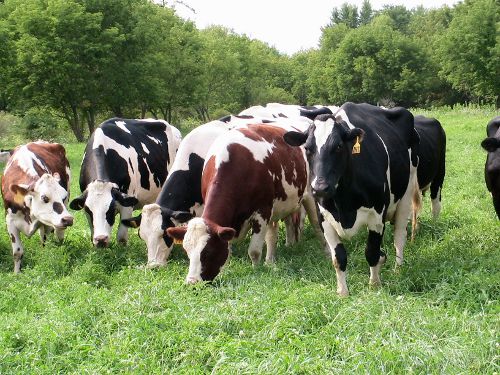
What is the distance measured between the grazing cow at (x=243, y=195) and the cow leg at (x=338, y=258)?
42.1 inches

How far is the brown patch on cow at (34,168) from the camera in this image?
8523 mm

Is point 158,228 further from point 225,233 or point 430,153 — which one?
point 430,153

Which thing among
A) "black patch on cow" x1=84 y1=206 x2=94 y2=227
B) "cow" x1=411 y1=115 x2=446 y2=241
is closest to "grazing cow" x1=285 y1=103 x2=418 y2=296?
"cow" x1=411 y1=115 x2=446 y2=241

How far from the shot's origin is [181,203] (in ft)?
26.3

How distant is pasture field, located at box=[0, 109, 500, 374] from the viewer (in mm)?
4277

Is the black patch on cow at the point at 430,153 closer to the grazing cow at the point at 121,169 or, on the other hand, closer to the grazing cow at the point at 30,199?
the grazing cow at the point at 121,169

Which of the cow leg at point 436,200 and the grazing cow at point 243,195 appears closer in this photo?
the grazing cow at point 243,195

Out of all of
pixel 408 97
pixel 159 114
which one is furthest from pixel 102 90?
pixel 408 97

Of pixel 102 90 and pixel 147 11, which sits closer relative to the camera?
pixel 102 90

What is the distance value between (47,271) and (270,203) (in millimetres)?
3005

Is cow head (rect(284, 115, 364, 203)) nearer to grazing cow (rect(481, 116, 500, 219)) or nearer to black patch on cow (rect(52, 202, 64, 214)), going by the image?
grazing cow (rect(481, 116, 500, 219))

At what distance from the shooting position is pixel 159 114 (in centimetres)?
5094

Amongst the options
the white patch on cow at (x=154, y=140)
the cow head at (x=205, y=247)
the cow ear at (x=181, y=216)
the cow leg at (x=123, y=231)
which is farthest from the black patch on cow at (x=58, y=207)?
the white patch on cow at (x=154, y=140)

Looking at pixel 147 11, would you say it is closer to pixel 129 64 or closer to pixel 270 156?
pixel 129 64
